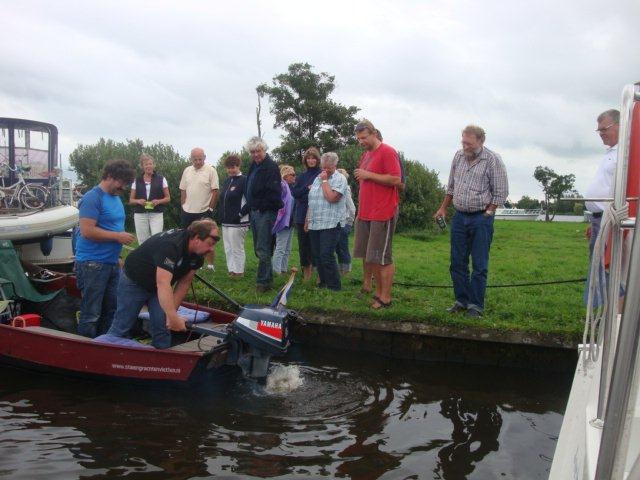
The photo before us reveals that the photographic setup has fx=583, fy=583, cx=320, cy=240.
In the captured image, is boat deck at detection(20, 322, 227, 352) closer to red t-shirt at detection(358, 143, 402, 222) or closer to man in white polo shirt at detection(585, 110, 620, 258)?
red t-shirt at detection(358, 143, 402, 222)

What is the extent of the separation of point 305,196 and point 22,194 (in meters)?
5.79

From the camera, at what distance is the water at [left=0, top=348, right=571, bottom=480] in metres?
4.23

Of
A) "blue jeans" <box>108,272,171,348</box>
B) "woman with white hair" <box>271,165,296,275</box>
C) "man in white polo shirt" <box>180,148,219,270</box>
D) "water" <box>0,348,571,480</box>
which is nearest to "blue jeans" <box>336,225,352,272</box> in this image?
"woman with white hair" <box>271,165,296,275</box>

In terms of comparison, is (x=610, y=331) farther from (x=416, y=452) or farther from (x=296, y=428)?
(x=296, y=428)

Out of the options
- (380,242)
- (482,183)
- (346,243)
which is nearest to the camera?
(482,183)

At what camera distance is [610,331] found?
2314 mm

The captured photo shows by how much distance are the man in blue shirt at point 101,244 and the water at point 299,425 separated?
0.81 meters

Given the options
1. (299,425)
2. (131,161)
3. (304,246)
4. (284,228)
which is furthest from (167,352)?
(131,161)

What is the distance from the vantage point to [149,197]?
912 centimetres

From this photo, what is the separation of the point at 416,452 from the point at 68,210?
6.80m

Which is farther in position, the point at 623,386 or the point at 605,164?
the point at 605,164

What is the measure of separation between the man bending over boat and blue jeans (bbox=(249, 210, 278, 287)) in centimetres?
213

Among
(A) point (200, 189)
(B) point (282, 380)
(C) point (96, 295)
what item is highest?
(A) point (200, 189)

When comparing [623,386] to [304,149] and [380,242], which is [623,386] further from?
[304,149]
